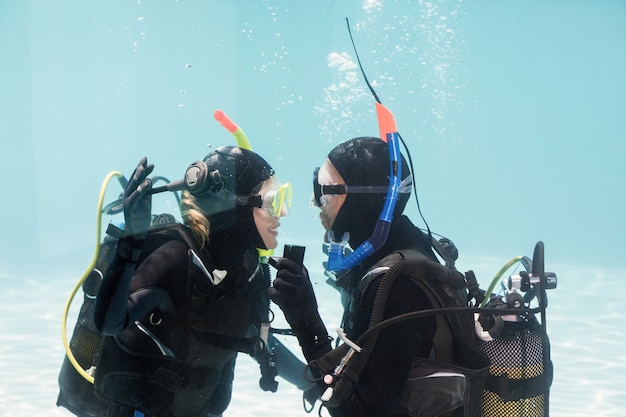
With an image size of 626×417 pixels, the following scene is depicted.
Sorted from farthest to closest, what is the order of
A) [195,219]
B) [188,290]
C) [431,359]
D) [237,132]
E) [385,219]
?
[237,132] < [195,219] < [188,290] < [385,219] < [431,359]

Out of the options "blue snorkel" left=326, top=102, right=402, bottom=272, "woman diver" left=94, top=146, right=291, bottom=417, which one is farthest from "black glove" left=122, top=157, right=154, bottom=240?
"blue snorkel" left=326, top=102, right=402, bottom=272

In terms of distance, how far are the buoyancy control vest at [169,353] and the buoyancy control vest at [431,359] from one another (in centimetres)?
80

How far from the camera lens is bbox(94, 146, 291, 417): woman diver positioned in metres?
2.30

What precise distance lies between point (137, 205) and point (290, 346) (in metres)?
7.67

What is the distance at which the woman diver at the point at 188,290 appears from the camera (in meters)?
2.30

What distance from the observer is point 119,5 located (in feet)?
159

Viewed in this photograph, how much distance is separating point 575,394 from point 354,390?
269 inches

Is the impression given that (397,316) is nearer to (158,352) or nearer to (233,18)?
(158,352)

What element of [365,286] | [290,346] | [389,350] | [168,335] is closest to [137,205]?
[168,335]

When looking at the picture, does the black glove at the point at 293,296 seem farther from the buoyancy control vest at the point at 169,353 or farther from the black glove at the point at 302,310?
the buoyancy control vest at the point at 169,353

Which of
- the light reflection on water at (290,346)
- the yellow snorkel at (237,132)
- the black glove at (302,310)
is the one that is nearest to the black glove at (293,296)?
the black glove at (302,310)

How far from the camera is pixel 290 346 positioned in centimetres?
948

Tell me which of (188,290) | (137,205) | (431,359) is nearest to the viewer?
(431,359)

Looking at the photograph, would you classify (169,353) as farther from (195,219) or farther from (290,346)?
(290,346)
